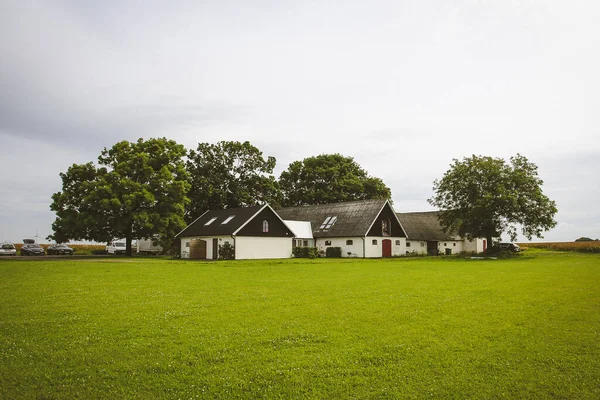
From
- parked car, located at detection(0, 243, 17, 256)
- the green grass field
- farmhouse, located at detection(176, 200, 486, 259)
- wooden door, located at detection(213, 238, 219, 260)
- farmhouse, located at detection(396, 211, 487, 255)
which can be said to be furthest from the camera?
farmhouse, located at detection(396, 211, 487, 255)

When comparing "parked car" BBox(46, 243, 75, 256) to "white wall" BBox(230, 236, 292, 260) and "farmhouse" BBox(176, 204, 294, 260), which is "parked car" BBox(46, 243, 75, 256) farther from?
"white wall" BBox(230, 236, 292, 260)

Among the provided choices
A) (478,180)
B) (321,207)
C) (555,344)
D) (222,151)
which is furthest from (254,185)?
(555,344)

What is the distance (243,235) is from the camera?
4794 cm

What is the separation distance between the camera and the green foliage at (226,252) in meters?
47.4

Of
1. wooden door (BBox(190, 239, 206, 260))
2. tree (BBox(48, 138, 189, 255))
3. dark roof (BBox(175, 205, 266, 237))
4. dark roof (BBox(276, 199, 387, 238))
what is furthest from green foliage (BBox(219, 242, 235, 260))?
dark roof (BBox(276, 199, 387, 238))

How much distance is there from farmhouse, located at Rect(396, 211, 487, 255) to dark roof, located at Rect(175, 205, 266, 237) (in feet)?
77.2

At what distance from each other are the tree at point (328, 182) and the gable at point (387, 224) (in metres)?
20.4

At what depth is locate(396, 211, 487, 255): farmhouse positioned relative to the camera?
62.5 meters

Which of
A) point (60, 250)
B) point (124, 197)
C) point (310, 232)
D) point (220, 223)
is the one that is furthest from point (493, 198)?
point (60, 250)

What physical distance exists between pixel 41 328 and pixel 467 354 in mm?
9573

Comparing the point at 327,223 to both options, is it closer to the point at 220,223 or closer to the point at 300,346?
the point at 220,223

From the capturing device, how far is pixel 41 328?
10508mm

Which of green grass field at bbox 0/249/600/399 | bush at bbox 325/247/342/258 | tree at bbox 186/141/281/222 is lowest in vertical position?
green grass field at bbox 0/249/600/399

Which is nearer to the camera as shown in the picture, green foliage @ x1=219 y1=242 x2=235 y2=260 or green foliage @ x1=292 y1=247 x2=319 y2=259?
green foliage @ x1=219 y1=242 x2=235 y2=260
